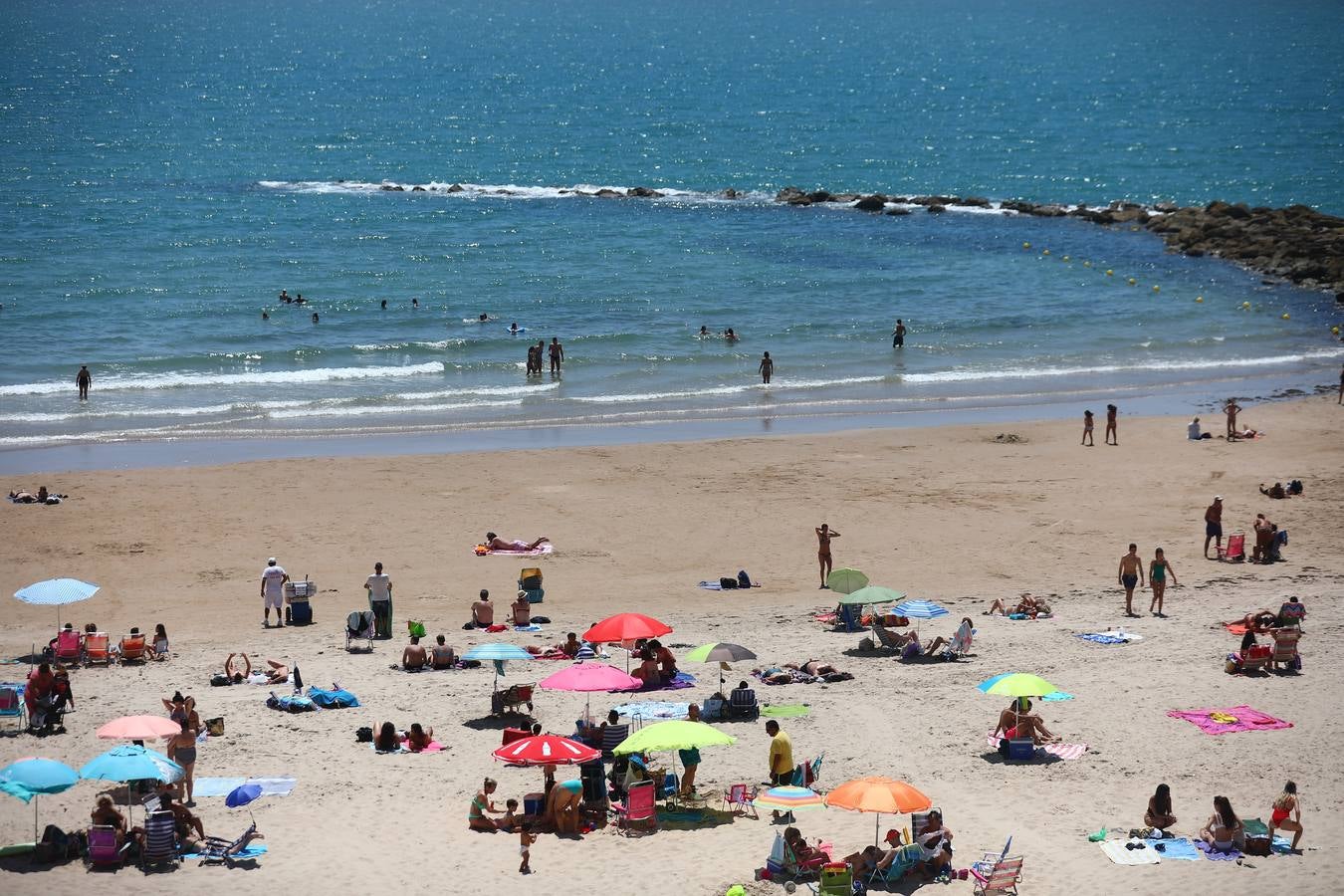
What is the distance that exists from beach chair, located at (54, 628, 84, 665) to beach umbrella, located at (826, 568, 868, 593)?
404 inches

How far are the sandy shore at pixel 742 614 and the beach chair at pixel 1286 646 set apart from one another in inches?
14.8

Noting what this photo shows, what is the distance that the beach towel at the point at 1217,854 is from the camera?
47.5ft

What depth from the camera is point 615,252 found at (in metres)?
55.6

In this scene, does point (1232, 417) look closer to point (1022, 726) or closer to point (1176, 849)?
point (1022, 726)

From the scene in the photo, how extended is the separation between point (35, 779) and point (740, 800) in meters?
6.88

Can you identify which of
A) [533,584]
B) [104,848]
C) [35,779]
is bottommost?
[104,848]

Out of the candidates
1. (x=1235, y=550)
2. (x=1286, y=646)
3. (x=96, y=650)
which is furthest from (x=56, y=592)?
(x=1235, y=550)

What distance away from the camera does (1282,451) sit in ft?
103

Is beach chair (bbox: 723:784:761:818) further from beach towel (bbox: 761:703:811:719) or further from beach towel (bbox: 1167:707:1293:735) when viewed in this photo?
beach towel (bbox: 1167:707:1293:735)

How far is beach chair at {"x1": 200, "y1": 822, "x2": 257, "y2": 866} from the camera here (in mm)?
14523

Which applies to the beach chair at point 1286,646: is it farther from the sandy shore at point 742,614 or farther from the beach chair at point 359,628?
the beach chair at point 359,628

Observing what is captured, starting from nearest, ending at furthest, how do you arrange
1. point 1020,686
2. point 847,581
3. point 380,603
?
point 1020,686
point 847,581
point 380,603

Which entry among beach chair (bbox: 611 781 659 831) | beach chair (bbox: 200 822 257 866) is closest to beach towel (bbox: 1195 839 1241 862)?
beach chair (bbox: 611 781 659 831)

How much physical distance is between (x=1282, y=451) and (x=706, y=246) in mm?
28576
